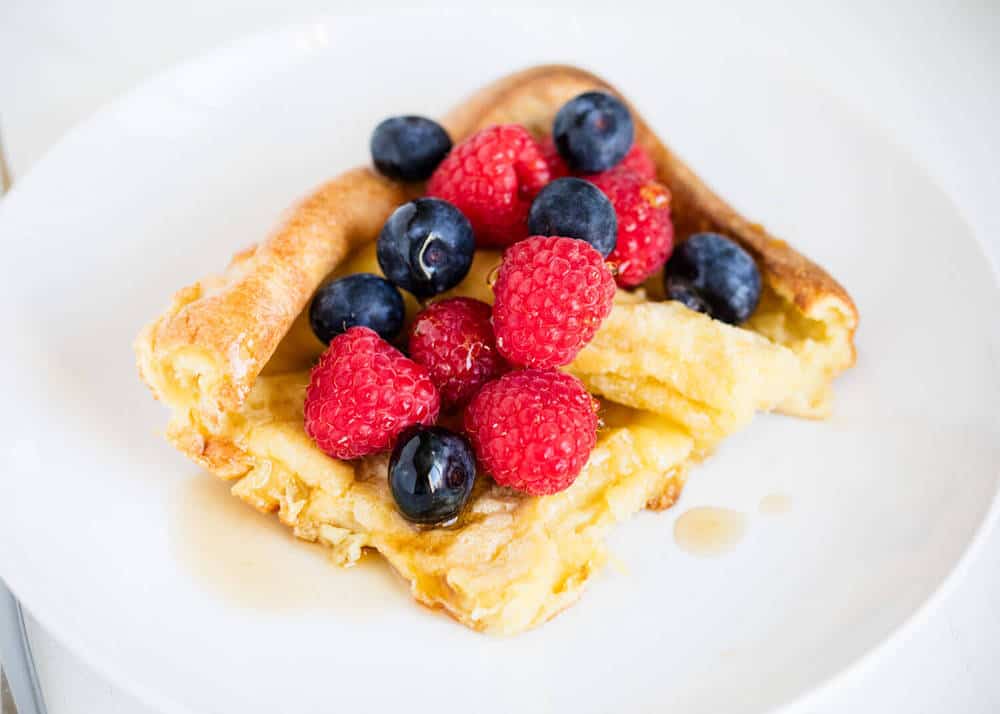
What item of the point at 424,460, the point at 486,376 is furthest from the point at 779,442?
the point at 424,460

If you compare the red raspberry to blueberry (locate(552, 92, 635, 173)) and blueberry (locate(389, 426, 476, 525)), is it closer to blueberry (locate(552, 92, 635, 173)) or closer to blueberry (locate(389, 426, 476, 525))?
blueberry (locate(552, 92, 635, 173))

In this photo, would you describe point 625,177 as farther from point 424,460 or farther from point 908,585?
point 908,585

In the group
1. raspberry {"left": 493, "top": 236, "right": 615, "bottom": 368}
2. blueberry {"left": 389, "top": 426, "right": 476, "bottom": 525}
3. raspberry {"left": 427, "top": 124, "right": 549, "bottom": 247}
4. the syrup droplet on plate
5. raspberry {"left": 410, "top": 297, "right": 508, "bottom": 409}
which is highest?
raspberry {"left": 427, "top": 124, "right": 549, "bottom": 247}

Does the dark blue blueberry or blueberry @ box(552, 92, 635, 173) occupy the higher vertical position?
blueberry @ box(552, 92, 635, 173)

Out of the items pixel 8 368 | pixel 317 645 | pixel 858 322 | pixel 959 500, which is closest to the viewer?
pixel 317 645

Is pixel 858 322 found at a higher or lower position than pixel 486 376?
higher

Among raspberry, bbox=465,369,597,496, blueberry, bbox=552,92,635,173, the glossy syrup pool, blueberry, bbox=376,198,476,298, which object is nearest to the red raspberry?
blueberry, bbox=552,92,635,173
